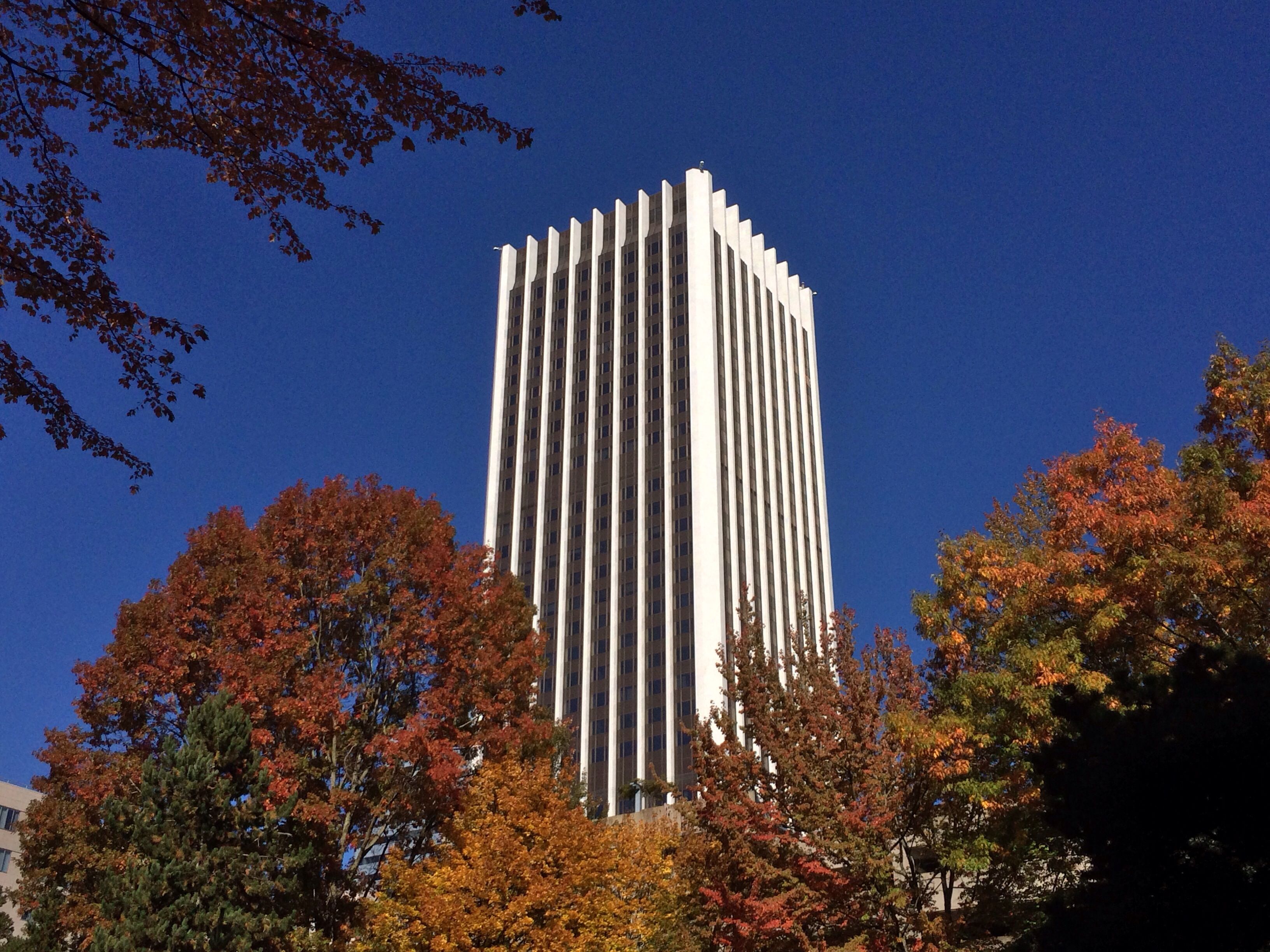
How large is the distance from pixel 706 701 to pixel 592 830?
54954 mm

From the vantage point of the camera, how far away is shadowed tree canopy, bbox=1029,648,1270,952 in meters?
9.82

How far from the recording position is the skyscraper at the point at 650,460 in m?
A: 79.1

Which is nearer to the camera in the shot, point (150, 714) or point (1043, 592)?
point (1043, 592)

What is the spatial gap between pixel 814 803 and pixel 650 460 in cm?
7049

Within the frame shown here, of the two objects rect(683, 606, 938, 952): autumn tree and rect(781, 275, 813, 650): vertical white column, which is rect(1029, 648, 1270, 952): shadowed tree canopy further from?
rect(781, 275, 813, 650): vertical white column

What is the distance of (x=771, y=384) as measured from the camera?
96.4 m

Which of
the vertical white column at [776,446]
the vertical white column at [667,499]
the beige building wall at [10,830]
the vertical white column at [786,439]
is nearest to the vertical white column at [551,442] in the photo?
the vertical white column at [667,499]

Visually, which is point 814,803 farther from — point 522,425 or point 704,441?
point 522,425

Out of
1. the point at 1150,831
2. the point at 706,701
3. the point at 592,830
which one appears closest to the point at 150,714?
the point at 592,830

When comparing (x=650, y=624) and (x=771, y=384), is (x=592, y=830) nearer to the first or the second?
(x=650, y=624)

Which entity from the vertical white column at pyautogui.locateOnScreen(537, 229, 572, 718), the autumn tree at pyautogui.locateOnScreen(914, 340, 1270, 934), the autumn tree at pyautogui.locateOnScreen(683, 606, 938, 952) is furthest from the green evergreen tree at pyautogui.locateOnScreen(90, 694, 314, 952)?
the vertical white column at pyautogui.locateOnScreen(537, 229, 572, 718)

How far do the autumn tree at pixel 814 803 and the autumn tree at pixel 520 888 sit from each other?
2180 millimetres

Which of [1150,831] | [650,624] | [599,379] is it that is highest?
[599,379]

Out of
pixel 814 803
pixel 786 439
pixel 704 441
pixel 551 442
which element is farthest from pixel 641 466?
pixel 814 803
